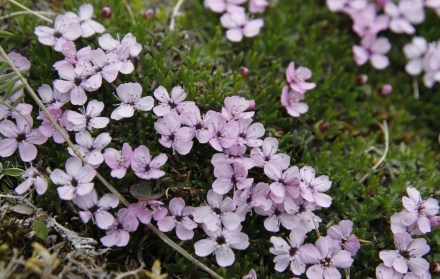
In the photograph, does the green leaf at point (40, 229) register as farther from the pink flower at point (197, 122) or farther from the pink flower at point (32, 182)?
the pink flower at point (197, 122)

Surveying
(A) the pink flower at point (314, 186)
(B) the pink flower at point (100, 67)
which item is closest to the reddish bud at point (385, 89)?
(A) the pink flower at point (314, 186)

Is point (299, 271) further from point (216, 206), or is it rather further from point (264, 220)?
point (216, 206)

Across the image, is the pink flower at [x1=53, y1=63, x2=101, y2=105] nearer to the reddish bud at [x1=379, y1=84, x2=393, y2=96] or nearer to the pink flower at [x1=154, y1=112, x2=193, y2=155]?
the pink flower at [x1=154, y1=112, x2=193, y2=155]

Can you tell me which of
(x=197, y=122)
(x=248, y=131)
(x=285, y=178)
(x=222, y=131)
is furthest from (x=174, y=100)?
(x=285, y=178)

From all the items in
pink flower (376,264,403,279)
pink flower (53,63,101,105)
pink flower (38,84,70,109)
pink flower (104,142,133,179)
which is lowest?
pink flower (376,264,403,279)

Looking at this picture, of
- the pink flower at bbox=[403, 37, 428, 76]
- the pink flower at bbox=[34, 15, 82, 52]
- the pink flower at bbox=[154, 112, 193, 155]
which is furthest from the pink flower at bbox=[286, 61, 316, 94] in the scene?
the pink flower at bbox=[34, 15, 82, 52]

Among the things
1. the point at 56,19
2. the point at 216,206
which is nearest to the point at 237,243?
the point at 216,206
